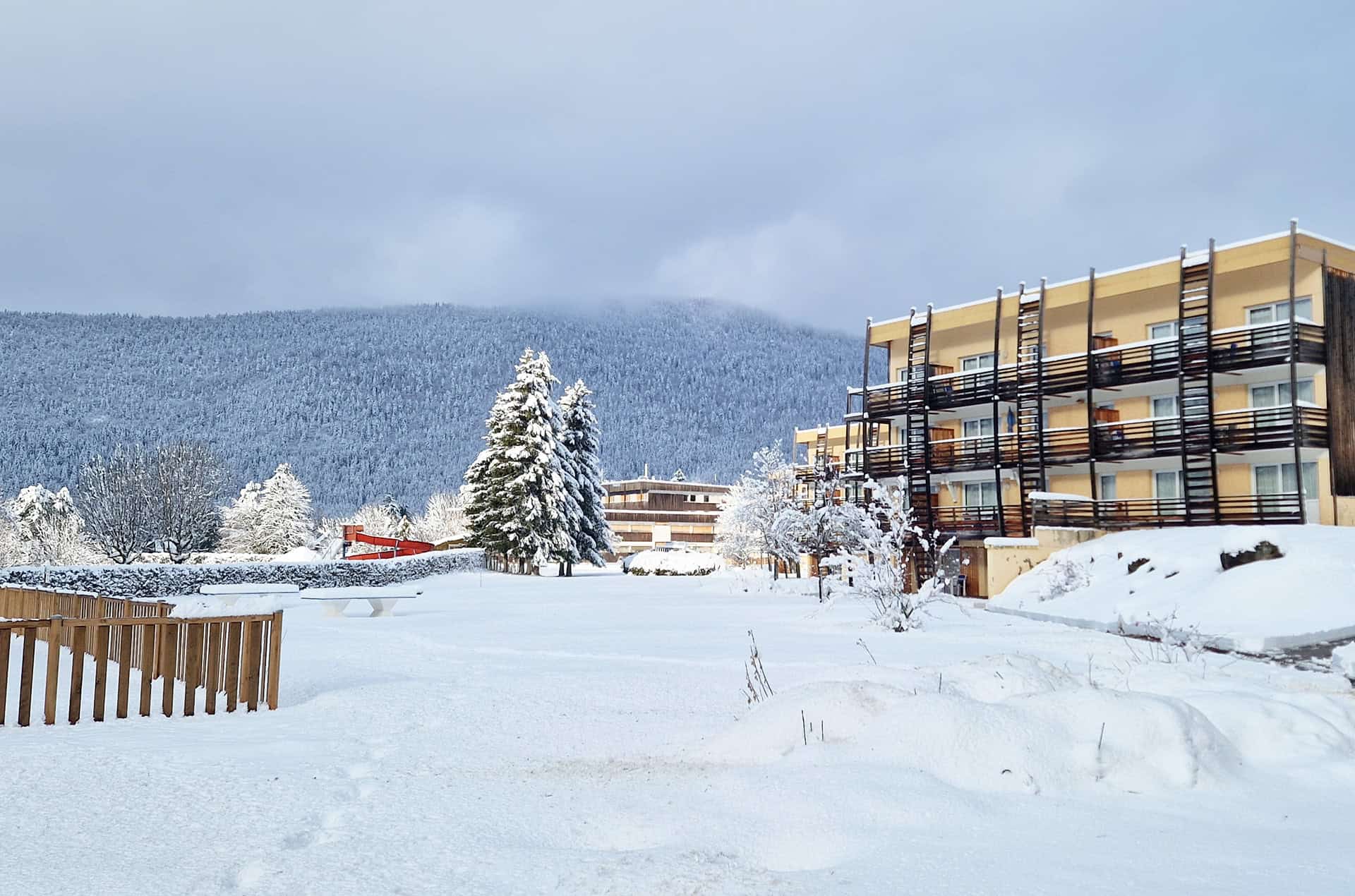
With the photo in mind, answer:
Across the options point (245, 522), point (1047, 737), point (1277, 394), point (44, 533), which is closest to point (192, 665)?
point (1047, 737)

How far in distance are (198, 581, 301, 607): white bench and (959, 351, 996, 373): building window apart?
26119 mm

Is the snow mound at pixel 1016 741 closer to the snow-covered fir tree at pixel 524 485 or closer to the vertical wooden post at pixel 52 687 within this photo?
the vertical wooden post at pixel 52 687

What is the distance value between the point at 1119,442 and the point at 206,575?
102 ft

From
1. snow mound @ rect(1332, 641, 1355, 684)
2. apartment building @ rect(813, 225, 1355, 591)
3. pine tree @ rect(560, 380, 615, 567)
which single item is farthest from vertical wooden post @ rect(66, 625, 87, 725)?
pine tree @ rect(560, 380, 615, 567)

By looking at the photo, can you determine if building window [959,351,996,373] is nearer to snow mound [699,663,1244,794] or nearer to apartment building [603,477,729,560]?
snow mound [699,663,1244,794]

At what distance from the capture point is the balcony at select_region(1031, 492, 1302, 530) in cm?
3156

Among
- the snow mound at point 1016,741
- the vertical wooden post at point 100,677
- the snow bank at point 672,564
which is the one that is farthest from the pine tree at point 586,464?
the snow mound at point 1016,741

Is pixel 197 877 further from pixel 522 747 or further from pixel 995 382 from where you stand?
pixel 995 382

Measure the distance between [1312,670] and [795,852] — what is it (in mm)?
11034

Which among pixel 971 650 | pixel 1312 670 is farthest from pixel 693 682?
pixel 1312 670

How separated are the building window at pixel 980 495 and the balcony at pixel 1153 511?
381 centimetres

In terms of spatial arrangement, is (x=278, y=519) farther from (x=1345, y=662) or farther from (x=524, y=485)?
(x=1345, y=662)

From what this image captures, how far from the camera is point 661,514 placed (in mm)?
157000

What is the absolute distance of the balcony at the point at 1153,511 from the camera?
31562 mm
